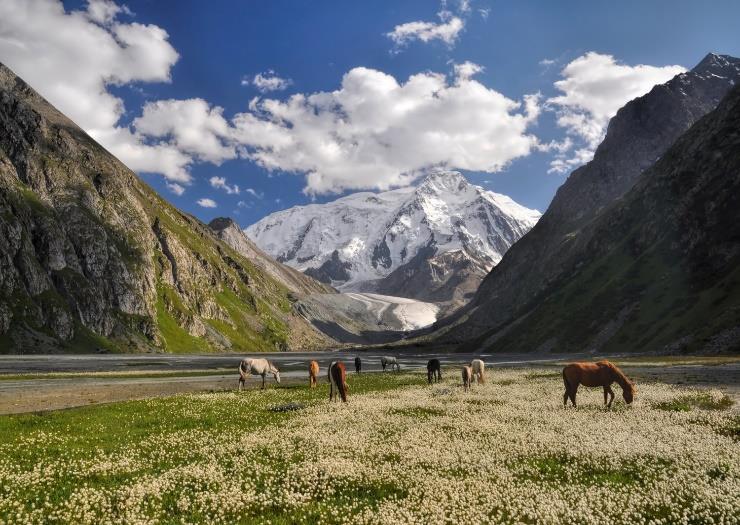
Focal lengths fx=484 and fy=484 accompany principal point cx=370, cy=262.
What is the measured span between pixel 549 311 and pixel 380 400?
171848 millimetres

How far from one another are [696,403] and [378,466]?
24.3 m

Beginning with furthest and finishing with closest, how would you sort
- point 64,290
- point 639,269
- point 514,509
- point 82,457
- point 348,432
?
point 64,290
point 639,269
point 348,432
point 82,457
point 514,509

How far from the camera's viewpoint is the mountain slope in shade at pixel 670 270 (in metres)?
118

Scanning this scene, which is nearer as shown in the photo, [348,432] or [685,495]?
[685,495]

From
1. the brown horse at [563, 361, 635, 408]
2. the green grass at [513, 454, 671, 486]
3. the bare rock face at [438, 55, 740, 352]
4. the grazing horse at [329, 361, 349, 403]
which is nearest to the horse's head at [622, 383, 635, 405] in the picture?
the brown horse at [563, 361, 635, 408]

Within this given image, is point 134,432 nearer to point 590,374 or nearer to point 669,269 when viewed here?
point 590,374

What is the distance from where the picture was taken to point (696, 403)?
1206 inches

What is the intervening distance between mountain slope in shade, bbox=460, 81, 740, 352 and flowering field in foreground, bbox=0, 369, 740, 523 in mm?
94741

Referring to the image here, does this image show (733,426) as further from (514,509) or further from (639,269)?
(639,269)

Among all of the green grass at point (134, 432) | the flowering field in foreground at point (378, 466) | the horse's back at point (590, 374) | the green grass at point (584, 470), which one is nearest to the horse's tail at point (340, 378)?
the green grass at point (134, 432)

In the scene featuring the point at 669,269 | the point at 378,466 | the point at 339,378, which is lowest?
the point at 378,466

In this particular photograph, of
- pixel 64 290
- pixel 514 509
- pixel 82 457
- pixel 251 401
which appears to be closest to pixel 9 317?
pixel 64 290

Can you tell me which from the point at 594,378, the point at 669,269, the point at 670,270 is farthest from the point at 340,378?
the point at 669,269

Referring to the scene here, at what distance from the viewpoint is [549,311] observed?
191250 millimetres
